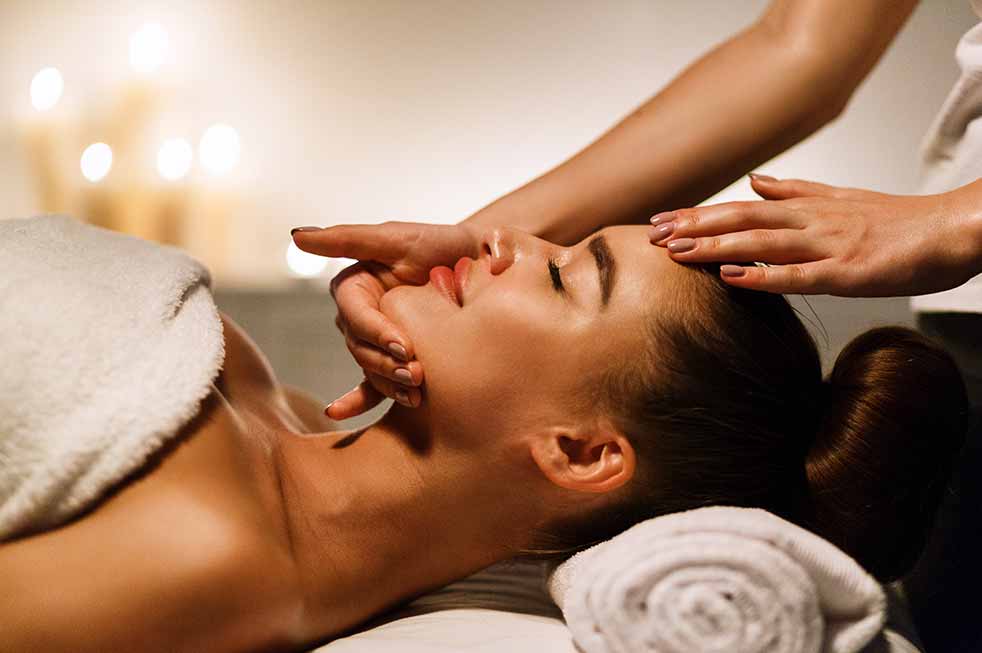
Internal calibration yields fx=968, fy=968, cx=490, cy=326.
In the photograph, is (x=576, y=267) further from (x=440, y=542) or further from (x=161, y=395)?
(x=161, y=395)

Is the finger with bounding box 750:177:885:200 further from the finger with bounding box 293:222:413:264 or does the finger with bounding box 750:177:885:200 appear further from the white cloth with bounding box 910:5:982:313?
the finger with bounding box 293:222:413:264

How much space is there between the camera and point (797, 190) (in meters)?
1.06

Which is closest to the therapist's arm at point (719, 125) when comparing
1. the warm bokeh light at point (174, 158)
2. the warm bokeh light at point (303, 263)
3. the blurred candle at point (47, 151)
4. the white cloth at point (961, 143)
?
the white cloth at point (961, 143)

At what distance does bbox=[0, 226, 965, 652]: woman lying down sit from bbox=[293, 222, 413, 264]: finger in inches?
5.6

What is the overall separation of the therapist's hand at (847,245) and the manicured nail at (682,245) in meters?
0.01

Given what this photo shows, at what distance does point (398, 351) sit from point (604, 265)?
244 mm

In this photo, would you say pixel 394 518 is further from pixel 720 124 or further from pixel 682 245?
pixel 720 124

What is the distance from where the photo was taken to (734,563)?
2.64 ft

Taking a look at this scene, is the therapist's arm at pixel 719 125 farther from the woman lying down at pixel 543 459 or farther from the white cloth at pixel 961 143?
the woman lying down at pixel 543 459

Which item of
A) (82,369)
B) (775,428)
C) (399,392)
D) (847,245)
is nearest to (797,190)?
(847,245)

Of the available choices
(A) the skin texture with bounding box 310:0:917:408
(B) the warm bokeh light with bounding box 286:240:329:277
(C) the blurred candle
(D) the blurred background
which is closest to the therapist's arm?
(A) the skin texture with bounding box 310:0:917:408

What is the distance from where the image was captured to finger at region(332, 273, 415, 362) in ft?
3.50

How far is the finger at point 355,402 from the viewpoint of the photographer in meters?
1.16

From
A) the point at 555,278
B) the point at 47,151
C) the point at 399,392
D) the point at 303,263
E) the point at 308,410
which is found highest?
the point at 555,278
